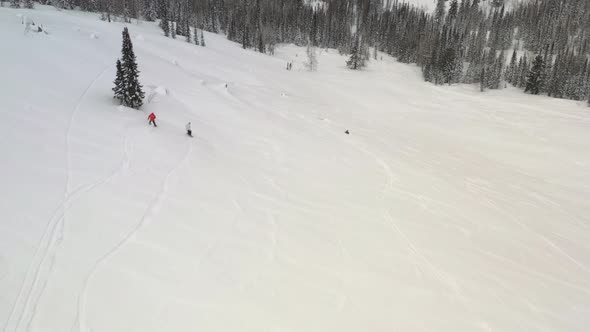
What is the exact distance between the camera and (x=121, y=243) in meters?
8.32

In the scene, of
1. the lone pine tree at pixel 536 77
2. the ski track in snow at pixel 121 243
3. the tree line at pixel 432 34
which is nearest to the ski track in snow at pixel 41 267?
the ski track in snow at pixel 121 243

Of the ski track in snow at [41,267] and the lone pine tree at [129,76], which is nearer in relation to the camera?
the ski track in snow at [41,267]

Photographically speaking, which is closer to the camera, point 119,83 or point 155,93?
point 119,83

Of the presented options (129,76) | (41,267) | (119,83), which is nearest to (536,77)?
(129,76)

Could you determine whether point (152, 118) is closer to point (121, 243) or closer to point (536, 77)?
point (121, 243)

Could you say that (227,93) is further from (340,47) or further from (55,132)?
(340,47)

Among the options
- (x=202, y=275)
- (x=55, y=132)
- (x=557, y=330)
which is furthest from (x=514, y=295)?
(x=55, y=132)

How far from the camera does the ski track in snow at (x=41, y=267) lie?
5.80 metres

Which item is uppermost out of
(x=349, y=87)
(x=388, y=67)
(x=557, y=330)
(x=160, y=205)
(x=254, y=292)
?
(x=388, y=67)

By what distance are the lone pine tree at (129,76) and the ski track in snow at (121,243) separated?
7402 mm

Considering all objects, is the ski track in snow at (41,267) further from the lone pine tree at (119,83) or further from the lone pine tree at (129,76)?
the lone pine tree at (129,76)

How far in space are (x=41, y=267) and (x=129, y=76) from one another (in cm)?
1372

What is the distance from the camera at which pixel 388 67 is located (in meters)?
82.6

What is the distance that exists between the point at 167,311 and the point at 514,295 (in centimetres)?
945
